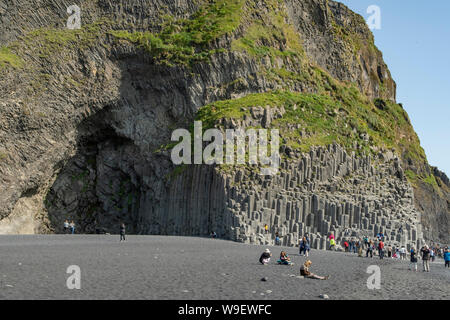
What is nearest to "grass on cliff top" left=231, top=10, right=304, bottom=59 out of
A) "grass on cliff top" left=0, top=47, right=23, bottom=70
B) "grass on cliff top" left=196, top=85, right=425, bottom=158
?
"grass on cliff top" left=196, top=85, right=425, bottom=158

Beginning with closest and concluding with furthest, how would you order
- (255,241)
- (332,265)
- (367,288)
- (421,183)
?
(367,288)
(332,265)
(255,241)
(421,183)

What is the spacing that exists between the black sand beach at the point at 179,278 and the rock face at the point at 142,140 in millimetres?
17958

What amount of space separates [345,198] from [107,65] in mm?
31092

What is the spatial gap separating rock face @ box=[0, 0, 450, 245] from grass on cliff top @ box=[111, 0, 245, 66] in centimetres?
69

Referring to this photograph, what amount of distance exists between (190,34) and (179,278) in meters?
47.7

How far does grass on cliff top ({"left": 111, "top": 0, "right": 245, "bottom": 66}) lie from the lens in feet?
198

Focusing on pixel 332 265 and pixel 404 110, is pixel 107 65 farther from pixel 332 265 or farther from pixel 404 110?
pixel 404 110

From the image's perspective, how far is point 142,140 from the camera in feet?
196

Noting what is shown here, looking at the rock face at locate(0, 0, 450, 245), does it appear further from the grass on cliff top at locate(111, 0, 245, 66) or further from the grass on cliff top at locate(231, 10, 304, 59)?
the grass on cliff top at locate(111, 0, 245, 66)

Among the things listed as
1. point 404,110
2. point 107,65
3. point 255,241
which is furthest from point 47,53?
point 404,110

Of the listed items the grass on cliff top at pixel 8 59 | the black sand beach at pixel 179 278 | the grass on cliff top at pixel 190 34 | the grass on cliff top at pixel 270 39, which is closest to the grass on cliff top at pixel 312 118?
the grass on cliff top at pixel 270 39
